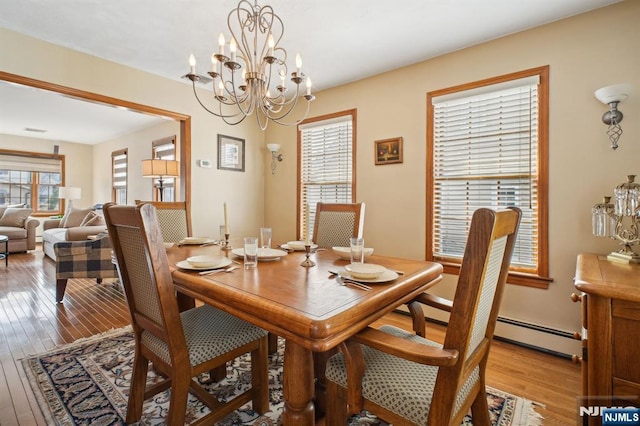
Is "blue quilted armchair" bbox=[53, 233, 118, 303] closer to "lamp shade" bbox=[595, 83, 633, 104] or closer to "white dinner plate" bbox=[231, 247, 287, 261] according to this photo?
"white dinner plate" bbox=[231, 247, 287, 261]

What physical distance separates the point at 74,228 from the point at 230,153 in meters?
2.50

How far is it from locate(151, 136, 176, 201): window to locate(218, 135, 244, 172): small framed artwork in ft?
5.27

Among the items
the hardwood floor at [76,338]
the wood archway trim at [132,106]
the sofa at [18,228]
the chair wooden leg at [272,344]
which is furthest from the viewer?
the sofa at [18,228]

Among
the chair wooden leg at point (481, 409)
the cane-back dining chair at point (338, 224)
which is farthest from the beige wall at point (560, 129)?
the chair wooden leg at point (481, 409)

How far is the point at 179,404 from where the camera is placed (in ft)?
4.05

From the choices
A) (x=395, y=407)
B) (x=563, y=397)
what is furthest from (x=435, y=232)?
(x=395, y=407)

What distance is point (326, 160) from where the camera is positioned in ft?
12.3

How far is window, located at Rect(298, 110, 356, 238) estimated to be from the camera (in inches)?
139

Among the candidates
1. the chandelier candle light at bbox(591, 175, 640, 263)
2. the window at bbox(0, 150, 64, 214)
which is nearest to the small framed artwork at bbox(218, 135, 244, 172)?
the chandelier candle light at bbox(591, 175, 640, 263)

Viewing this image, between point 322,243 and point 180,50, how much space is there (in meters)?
2.21

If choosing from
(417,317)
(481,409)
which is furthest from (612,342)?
(417,317)

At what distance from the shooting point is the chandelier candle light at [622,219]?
176cm

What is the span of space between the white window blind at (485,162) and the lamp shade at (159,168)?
346 centimetres

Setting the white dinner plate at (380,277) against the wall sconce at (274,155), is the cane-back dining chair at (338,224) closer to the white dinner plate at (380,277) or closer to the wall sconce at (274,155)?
the white dinner plate at (380,277)
